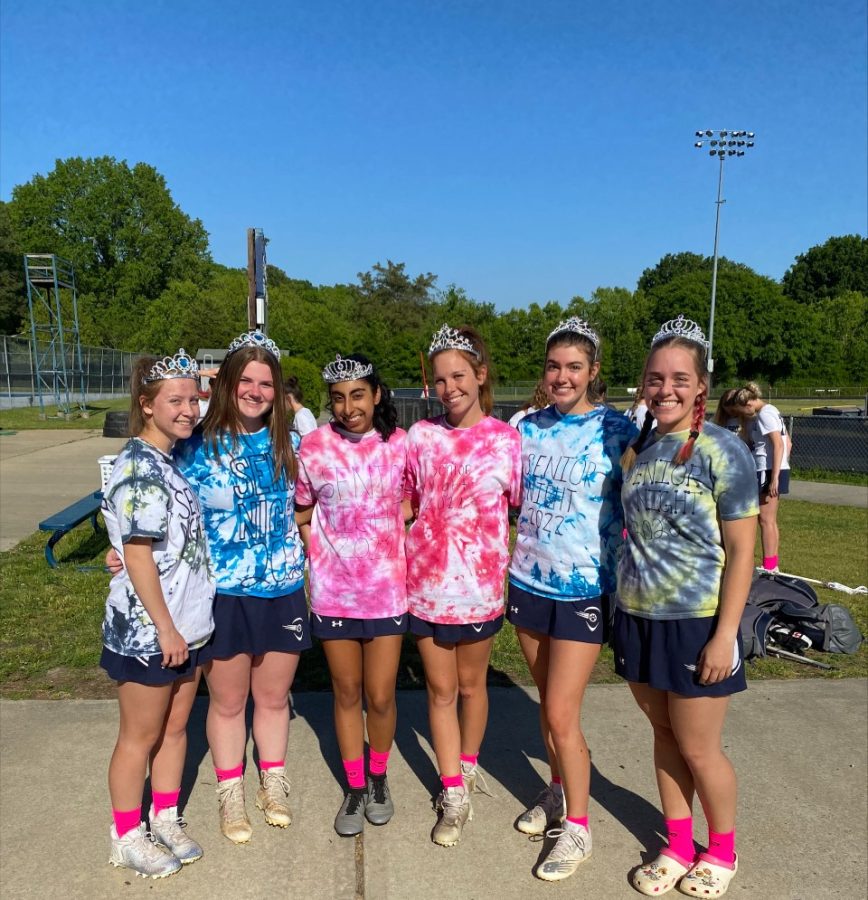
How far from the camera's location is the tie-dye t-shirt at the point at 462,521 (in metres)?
2.67

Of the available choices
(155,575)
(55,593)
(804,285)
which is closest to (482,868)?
(155,575)

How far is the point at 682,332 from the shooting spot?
2.40 meters

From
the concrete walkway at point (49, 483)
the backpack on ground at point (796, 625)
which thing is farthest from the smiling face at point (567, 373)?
the concrete walkway at point (49, 483)

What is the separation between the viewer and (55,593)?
567cm

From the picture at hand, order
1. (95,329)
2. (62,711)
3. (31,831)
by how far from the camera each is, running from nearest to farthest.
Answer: (31,831)
(62,711)
(95,329)

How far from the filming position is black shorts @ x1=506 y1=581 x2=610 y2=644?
2.57m

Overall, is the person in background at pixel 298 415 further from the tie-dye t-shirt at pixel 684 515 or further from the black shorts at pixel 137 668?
the tie-dye t-shirt at pixel 684 515

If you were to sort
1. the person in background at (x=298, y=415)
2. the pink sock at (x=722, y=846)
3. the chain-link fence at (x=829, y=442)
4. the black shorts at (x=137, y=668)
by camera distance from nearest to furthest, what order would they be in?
the black shorts at (x=137, y=668) < the pink sock at (x=722, y=846) < the person in background at (x=298, y=415) < the chain-link fence at (x=829, y=442)

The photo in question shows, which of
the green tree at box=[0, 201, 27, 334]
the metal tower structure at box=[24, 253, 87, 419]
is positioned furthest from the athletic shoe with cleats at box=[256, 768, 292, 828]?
the green tree at box=[0, 201, 27, 334]

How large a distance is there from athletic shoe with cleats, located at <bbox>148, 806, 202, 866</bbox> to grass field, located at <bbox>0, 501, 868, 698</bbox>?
1390 mm

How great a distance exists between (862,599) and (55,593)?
253 inches

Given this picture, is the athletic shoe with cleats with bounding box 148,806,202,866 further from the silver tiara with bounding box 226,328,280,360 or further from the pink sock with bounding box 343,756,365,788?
the silver tiara with bounding box 226,328,280,360

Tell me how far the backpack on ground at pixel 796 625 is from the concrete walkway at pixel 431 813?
0.67 meters

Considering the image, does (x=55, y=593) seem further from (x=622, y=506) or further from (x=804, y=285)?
(x=804, y=285)
